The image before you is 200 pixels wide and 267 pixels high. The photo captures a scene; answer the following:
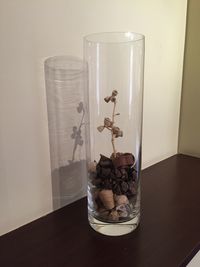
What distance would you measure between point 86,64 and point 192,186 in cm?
52

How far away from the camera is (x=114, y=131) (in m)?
0.85

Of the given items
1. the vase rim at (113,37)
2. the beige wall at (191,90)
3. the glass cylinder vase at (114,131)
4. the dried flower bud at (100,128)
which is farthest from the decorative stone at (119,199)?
the beige wall at (191,90)

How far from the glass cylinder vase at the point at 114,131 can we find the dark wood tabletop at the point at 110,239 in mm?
44

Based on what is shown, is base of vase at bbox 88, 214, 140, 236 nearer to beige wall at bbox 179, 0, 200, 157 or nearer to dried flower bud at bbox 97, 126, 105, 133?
dried flower bud at bbox 97, 126, 105, 133

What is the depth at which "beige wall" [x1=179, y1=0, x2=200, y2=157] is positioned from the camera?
4.05 feet

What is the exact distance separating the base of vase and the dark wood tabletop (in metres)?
0.01

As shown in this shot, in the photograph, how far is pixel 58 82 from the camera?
867 mm

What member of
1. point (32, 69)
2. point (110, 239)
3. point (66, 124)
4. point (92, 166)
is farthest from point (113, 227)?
point (32, 69)

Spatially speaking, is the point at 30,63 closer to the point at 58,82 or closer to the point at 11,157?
the point at 58,82

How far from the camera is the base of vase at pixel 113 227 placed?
0.84 m

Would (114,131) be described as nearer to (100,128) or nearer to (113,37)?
(100,128)

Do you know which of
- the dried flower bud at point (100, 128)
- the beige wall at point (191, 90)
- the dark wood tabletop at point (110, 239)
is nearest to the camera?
the dark wood tabletop at point (110, 239)

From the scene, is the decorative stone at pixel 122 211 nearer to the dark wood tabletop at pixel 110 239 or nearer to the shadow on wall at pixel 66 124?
the dark wood tabletop at pixel 110 239

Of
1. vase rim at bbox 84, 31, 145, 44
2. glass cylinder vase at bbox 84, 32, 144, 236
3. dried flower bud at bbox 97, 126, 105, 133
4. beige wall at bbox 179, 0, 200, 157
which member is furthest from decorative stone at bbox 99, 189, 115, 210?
beige wall at bbox 179, 0, 200, 157
